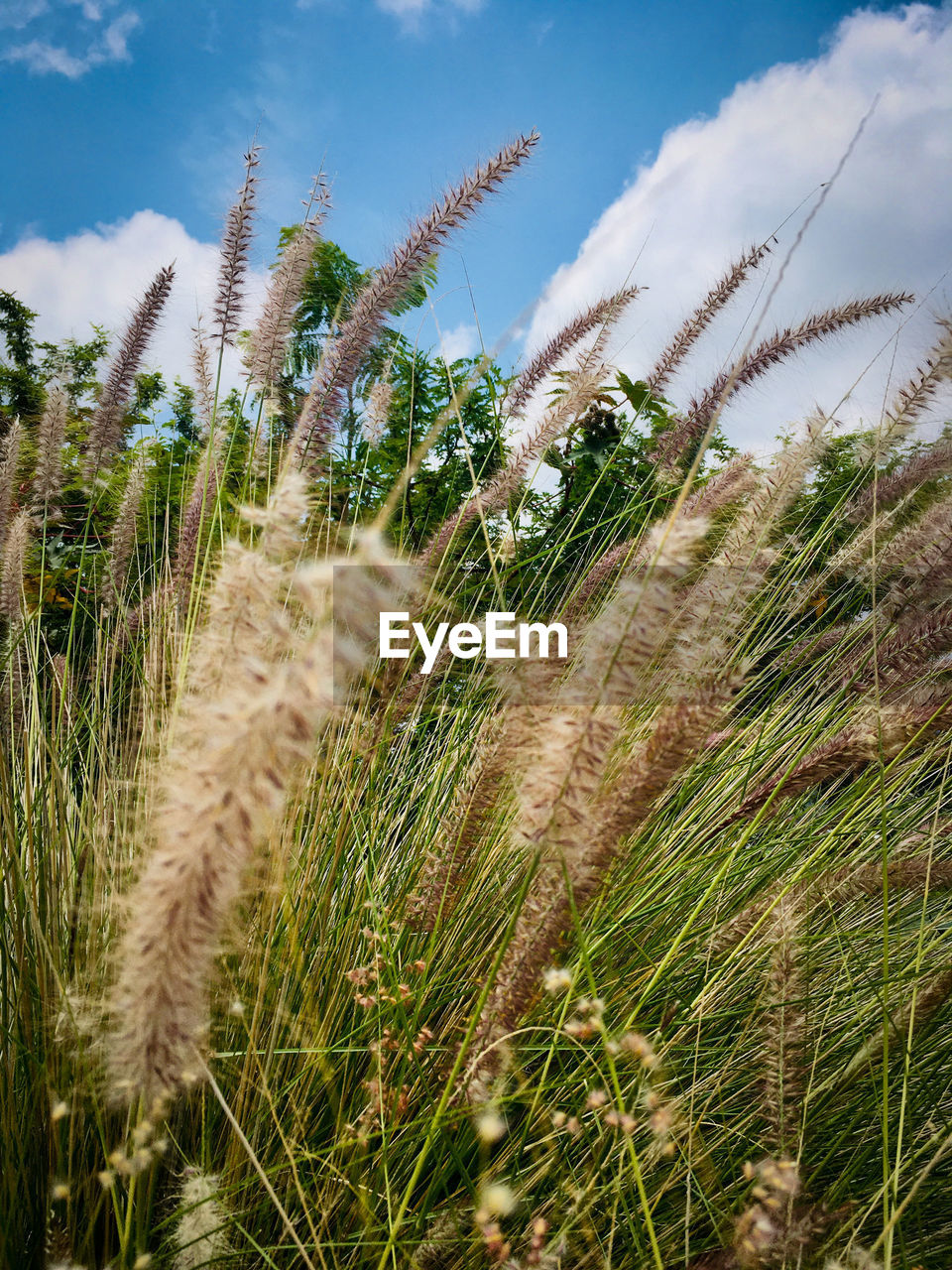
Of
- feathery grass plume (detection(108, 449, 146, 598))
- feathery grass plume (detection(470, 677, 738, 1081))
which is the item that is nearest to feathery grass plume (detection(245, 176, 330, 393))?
feathery grass plume (detection(108, 449, 146, 598))

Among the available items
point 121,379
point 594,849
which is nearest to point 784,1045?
point 594,849

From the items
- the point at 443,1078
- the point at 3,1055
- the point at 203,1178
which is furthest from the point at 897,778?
the point at 3,1055

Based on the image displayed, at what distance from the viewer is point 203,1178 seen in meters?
0.97

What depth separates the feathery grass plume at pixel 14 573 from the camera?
182 cm

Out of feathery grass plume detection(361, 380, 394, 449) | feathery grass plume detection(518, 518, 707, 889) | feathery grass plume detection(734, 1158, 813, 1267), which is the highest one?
feathery grass plume detection(361, 380, 394, 449)

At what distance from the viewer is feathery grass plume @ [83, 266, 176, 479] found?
1879 mm

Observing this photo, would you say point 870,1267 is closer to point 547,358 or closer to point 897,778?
point 897,778

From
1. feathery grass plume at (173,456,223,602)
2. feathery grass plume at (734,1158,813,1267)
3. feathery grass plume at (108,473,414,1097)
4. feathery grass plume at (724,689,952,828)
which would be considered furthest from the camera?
feathery grass plume at (173,456,223,602)

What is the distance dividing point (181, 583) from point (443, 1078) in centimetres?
120

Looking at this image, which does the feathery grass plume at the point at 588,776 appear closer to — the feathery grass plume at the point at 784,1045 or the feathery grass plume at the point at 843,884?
the feathery grass plume at the point at 784,1045

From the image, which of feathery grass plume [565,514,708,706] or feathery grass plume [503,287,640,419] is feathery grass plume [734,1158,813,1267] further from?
feathery grass plume [503,287,640,419]

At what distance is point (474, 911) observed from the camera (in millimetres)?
1558

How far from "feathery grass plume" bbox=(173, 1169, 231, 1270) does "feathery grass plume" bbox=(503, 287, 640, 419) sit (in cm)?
195

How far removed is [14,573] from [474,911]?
1.47 meters
